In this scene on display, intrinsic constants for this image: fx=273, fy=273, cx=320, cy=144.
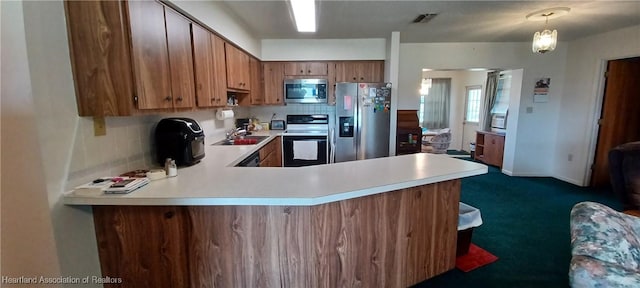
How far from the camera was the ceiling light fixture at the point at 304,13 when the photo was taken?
2.18m

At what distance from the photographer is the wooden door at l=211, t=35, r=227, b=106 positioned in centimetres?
262

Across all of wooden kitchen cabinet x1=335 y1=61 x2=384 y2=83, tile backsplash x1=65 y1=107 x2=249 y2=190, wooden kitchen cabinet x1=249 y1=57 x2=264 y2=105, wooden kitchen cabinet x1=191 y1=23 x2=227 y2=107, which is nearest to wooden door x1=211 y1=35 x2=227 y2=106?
wooden kitchen cabinet x1=191 y1=23 x2=227 y2=107

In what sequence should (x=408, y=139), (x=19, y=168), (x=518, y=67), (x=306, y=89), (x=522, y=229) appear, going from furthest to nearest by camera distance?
(x=518, y=67), (x=408, y=139), (x=306, y=89), (x=522, y=229), (x=19, y=168)

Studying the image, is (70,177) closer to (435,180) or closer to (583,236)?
(435,180)

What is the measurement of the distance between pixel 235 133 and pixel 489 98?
18.1ft

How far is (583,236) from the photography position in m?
1.24

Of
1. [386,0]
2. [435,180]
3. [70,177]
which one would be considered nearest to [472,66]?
[386,0]

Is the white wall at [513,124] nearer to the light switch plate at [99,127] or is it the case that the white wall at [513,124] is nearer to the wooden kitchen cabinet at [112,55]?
the wooden kitchen cabinet at [112,55]

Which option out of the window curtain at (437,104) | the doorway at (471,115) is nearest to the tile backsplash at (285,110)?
the window curtain at (437,104)

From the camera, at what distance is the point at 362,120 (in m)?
4.00

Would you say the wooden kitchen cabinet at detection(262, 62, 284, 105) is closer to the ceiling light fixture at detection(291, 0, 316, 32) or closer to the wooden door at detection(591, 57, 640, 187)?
the ceiling light fixture at detection(291, 0, 316, 32)

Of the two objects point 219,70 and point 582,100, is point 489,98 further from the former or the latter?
point 219,70

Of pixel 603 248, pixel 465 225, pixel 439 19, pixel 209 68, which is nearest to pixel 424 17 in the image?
pixel 439 19

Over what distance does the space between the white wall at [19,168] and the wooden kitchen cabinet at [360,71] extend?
379 cm
